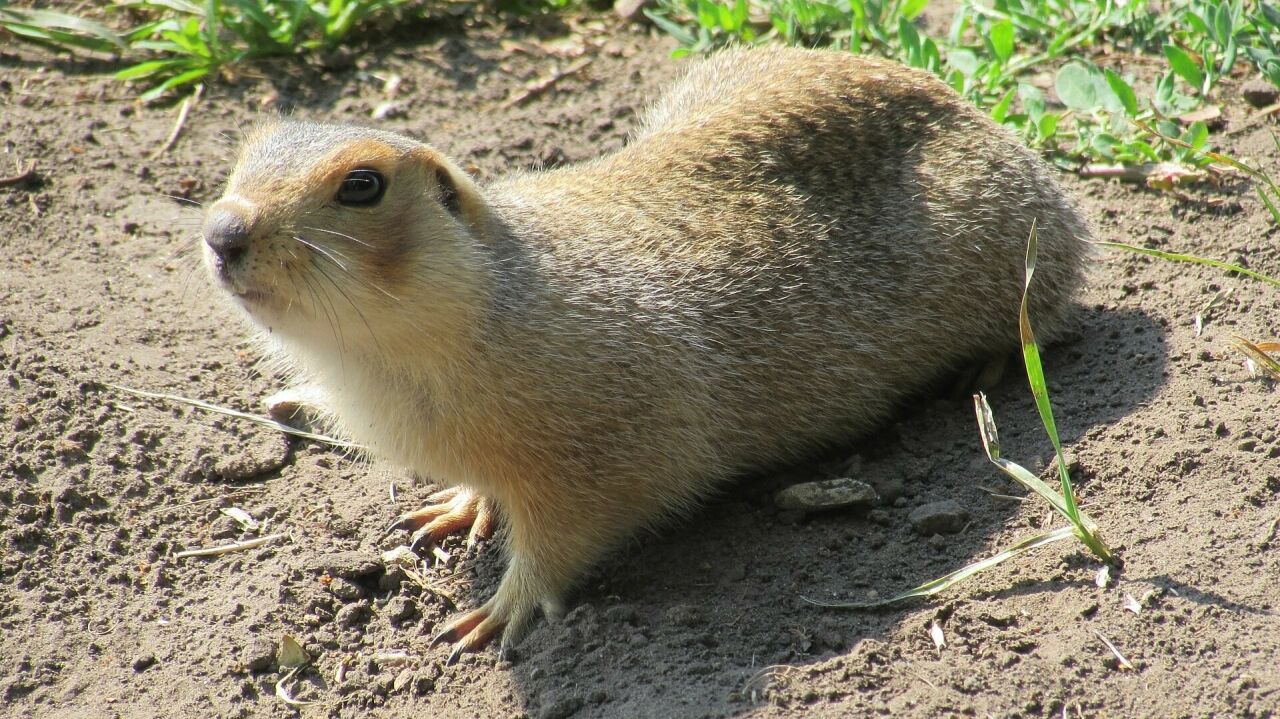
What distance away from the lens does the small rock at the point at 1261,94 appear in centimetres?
561

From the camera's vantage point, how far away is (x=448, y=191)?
389 cm

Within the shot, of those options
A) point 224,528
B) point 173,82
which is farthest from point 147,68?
point 224,528

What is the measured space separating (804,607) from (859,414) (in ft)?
3.60

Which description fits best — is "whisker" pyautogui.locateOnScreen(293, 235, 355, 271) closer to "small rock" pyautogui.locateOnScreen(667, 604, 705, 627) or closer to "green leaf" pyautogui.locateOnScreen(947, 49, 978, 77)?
"small rock" pyautogui.locateOnScreen(667, 604, 705, 627)

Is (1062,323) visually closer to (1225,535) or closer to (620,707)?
(1225,535)

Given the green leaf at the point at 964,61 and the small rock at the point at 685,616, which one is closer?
the small rock at the point at 685,616

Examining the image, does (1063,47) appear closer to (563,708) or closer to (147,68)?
(563,708)

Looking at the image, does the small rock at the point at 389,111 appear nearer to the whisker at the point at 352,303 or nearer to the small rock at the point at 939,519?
the whisker at the point at 352,303

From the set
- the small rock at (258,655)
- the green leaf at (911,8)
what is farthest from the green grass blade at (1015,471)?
the green leaf at (911,8)

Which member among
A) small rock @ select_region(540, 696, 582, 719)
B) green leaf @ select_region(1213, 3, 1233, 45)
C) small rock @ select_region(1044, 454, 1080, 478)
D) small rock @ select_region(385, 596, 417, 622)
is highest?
green leaf @ select_region(1213, 3, 1233, 45)

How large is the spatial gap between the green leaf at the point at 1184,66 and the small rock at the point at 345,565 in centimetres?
422

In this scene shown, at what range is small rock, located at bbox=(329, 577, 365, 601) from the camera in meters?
4.17

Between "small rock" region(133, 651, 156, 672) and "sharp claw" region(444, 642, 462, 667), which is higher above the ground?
"small rock" region(133, 651, 156, 672)

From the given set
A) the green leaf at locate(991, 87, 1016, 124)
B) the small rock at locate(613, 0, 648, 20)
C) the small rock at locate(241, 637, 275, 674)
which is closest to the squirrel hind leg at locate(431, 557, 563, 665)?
the small rock at locate(241, 637, 275, 674)
